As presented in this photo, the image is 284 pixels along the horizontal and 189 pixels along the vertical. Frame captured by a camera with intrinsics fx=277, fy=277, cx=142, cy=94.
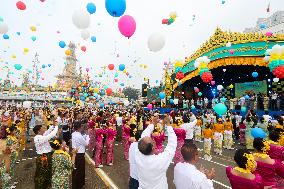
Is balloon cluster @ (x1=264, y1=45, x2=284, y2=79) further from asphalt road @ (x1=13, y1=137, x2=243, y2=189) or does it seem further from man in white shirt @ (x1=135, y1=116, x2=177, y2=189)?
man in white shirt @ (x1=135, y1=116, x2=177, y2=189)

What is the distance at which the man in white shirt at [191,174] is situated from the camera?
10.5 ft

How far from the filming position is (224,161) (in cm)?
1139

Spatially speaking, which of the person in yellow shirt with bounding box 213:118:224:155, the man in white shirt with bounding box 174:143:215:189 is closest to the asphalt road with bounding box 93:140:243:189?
the person in yellow shirt with bounding box 213:118:224:155

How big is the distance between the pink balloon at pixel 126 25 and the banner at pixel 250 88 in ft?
56.4

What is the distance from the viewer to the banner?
890 inches

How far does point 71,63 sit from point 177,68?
86389mm

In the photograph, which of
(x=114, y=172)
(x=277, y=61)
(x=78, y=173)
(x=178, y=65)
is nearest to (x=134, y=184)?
(x=78, y=173)

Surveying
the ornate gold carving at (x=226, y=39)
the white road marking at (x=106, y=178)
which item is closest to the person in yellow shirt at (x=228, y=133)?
the ornate gold carving at (x=226, y=39)

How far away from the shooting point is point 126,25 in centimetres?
849

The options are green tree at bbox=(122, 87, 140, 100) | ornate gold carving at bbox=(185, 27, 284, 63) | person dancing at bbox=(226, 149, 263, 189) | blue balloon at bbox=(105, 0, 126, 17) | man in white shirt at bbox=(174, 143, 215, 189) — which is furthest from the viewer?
green tree at bbox=(122, 87, 140, 100)

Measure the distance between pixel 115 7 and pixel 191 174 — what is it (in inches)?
220

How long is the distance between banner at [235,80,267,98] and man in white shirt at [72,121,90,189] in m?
18.6

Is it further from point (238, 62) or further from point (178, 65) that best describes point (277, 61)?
point (178, 65)

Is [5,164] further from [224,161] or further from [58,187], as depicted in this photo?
[224,161]
